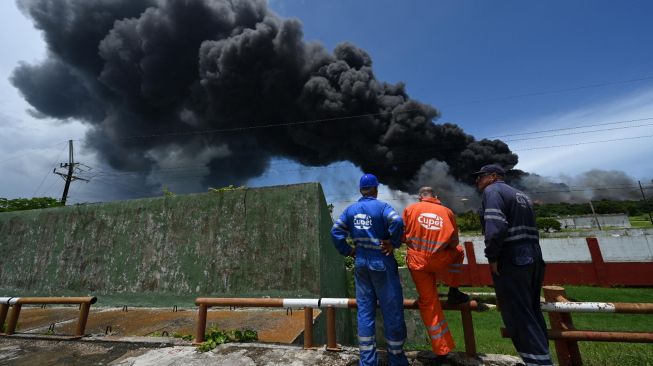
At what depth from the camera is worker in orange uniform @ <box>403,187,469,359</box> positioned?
278 centimetres

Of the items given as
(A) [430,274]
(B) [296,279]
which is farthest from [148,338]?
(A) [430,274]

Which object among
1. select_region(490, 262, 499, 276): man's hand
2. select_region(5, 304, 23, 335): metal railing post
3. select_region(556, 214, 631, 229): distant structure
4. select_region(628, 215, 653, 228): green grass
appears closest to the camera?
select_region(490, 262, 499, 276): man's hand

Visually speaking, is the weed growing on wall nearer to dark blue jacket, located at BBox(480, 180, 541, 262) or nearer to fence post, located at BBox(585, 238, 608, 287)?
dark blue jacket, located at BBox(480, 180, 541, 262)

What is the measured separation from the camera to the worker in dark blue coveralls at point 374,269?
2752 millimetres

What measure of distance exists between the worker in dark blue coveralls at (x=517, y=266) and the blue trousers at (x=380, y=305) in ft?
2.64

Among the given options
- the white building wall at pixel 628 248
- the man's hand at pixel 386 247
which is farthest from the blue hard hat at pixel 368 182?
the white building wall at pixel 628 248

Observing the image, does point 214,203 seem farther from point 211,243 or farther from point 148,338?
point 148,338

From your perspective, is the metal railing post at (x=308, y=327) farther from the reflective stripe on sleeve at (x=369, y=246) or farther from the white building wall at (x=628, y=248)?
the white building wall at (x=628, y=248)

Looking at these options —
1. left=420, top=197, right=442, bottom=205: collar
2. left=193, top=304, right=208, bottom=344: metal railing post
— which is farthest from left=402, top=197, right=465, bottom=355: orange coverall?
left=193, top=304, right=208, bottom=344: metal railing post

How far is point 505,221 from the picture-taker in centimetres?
250

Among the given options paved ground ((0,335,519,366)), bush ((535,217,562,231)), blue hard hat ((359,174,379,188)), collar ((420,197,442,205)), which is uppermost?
bush ((535,217,562,231))

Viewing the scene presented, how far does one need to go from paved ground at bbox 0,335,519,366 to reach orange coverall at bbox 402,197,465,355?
0.35 metres

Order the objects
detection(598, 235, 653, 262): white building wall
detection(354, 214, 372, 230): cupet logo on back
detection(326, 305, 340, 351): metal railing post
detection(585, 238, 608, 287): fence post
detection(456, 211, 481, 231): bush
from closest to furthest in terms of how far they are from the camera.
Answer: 1. detection(354, 214, 372, 230): cupet logo on back
2. detection(326, 305, 340, 351): metal railing post
3. detection(585, 238, 608, 287): fence post
4. detection(598, 235, 653, 262): white building wall
5. detection(456, 211, 481, 231): bush

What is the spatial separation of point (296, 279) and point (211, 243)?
197cm
